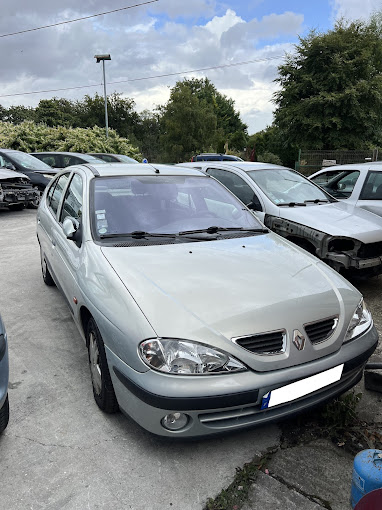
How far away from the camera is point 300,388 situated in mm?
2143

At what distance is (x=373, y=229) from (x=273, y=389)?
3302 millimetres

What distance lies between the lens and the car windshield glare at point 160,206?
309 cm

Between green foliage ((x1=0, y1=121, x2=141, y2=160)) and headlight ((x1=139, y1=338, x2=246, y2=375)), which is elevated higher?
→ green foliage ((x1=0, y1=121, x2=141, y2=160))

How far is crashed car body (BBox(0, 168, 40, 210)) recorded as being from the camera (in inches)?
392

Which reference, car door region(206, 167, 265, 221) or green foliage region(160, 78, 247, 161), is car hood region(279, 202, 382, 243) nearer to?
car door region(206, 167, 265, 221)

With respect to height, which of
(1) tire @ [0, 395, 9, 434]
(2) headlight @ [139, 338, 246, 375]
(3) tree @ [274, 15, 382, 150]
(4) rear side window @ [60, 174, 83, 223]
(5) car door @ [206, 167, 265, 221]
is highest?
(3) tree @ [274, 15, 382, 150]

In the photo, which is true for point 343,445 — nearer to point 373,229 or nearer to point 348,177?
point 373,229

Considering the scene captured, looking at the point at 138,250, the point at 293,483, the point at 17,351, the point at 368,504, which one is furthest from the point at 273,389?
the point at 17,351

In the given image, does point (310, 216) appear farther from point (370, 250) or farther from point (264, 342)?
point (264, 342)

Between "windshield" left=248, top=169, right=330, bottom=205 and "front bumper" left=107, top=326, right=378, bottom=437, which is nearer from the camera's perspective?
"front bumper" left=107, top=326, right=378, bottom=437

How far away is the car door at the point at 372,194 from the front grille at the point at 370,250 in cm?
115

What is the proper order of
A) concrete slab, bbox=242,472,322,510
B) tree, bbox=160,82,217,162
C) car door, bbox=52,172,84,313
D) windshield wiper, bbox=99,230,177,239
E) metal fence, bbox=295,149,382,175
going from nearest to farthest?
1. concrete slab, bbox=242,472,322,510
2. windshield wiper, bbox=99,230,177,239
3. car door, bbox=52,172,84,313
4. metal fence, bbox=295,149,382,175
5. tree, bbox=160,82,217,162

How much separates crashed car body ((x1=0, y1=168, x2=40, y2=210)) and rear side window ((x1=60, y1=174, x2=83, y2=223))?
7.05 meters

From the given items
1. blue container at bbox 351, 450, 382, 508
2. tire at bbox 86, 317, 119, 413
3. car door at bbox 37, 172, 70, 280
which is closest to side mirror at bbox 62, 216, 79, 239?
tire at bbox 86, 317, 119, 413
